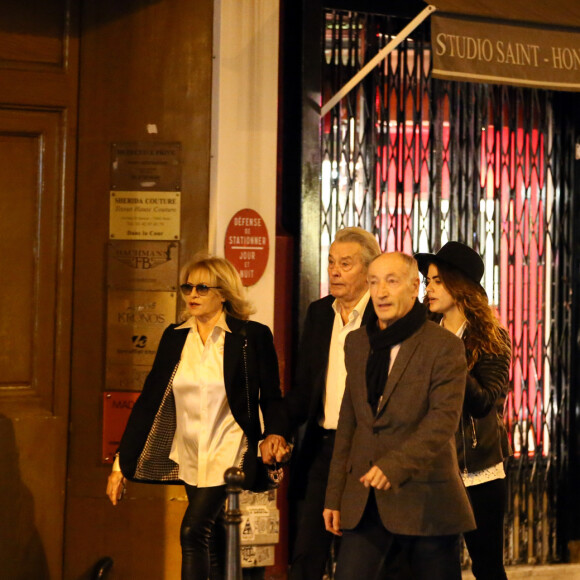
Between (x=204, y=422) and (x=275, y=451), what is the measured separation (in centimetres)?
41

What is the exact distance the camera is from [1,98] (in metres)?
5.96

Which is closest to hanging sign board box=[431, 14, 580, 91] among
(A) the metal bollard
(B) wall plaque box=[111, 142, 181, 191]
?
(B) wall plaque box=[111, 142, 181, 191]

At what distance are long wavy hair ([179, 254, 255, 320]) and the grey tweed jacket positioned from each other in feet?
4.04

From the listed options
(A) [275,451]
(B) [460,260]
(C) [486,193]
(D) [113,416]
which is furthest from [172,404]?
(C) [486,193]

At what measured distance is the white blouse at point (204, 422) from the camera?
490 cm

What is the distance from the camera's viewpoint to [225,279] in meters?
5.08

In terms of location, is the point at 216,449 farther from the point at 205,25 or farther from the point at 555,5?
the point at 555,5

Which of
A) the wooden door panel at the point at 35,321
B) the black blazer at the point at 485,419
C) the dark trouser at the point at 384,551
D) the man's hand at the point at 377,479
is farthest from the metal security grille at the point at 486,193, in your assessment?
the man's hand at the point at 377,479

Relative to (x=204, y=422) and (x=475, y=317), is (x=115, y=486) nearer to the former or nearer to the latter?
(x=204, y=422)

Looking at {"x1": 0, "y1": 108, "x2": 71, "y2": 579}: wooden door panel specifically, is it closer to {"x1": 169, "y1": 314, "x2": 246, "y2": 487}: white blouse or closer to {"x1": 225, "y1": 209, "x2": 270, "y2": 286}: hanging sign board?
{"x1": 225, "y1": 209, "x2": 270, "y2": 286}: hanging sign board

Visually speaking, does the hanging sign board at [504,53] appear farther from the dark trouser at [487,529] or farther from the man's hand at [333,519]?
the man's hand at [333,519]

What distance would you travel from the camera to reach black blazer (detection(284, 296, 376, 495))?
4891mm

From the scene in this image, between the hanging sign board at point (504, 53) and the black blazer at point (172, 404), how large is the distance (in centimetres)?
222

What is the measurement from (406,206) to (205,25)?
1890mm
